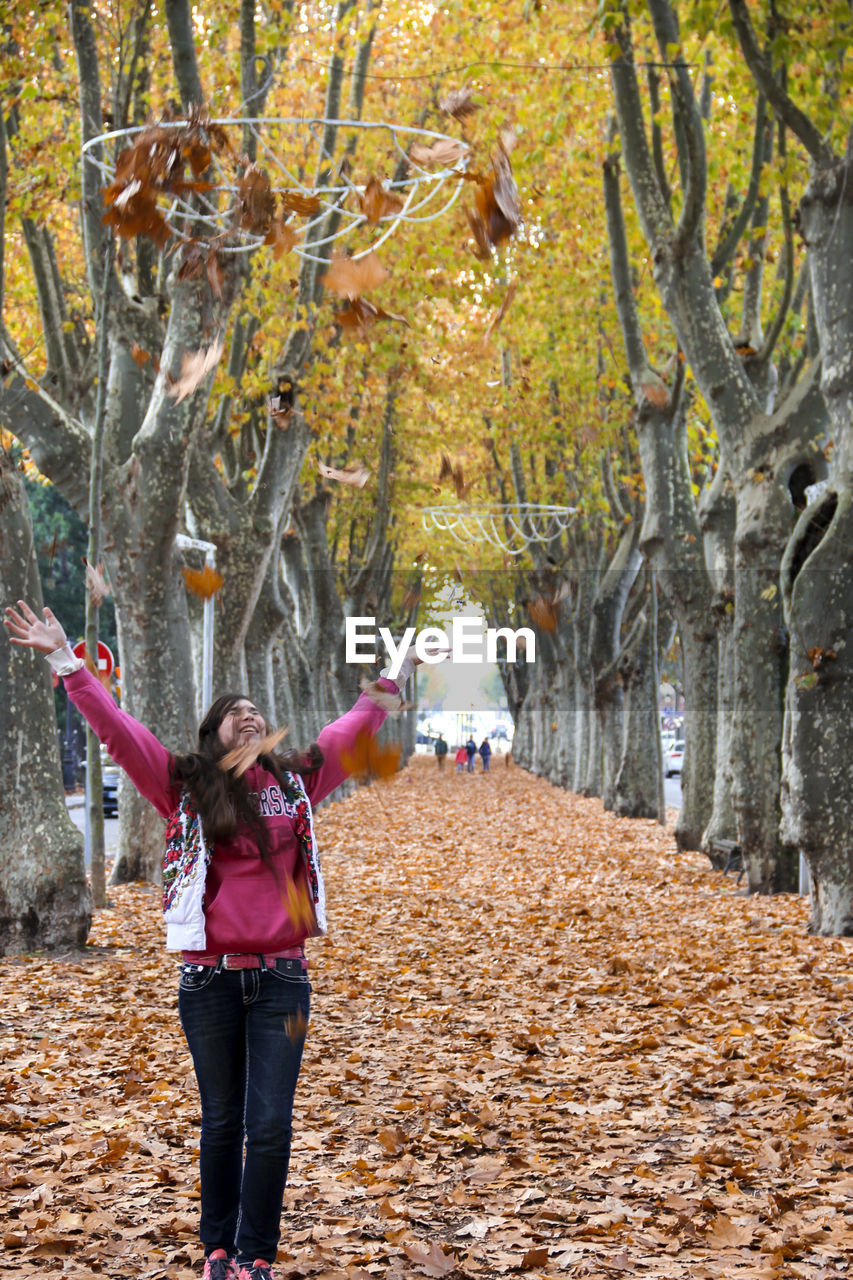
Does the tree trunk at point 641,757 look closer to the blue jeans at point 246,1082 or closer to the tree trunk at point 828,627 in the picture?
the tree trunk at point 828,627

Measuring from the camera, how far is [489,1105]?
6.03 m

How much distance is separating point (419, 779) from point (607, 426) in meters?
25.6

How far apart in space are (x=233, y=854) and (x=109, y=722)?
19.8 inches

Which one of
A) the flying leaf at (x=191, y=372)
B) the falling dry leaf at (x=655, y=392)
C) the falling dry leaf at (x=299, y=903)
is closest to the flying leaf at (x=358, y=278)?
the falling dry leaf at (x=299, y=903)

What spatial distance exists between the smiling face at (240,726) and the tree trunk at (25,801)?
227 inches

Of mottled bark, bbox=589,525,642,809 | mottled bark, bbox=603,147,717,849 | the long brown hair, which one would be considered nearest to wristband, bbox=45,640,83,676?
the long brown hair

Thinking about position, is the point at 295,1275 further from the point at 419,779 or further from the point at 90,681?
the point at 419,779

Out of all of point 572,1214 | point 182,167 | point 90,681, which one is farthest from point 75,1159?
point 182,167

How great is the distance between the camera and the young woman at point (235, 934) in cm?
367

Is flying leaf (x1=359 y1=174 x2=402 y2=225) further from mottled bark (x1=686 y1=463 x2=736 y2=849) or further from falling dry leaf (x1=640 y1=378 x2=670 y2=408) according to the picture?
falling dry leaf (x1=640 y1=378 x2=670 y2=408)

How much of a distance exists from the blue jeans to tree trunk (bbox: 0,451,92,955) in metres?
5.99

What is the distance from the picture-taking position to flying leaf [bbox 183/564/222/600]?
1512cm

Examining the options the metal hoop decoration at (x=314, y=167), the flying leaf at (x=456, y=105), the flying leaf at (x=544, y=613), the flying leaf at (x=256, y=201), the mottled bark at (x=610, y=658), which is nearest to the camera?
the flying leaf at (x=456, y=105)

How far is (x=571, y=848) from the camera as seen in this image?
19.6 metres
